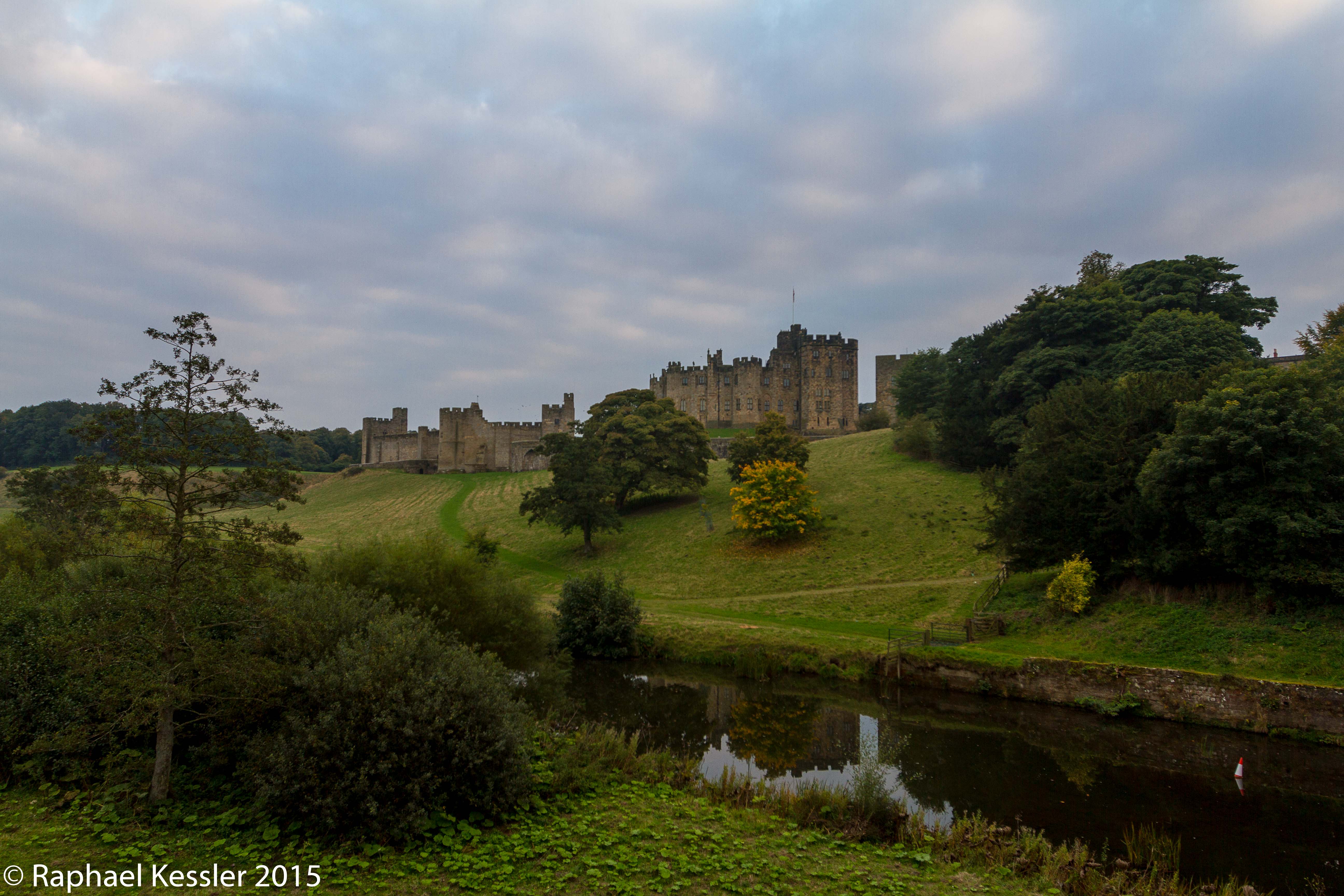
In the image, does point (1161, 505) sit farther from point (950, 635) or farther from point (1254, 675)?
point (950, 635)

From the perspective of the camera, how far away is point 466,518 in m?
49.5

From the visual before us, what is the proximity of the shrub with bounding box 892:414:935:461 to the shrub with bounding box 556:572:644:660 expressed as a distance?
94.9 feet

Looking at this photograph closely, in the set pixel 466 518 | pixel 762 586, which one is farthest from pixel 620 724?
pixel 466 518

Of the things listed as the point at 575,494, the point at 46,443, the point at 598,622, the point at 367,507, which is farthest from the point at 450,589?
the point at 46,443

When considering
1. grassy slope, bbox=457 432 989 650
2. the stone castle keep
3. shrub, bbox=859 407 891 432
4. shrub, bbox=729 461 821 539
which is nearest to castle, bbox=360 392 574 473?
the stone castle keep

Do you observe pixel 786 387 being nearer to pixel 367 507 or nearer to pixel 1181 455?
pixel 367 507

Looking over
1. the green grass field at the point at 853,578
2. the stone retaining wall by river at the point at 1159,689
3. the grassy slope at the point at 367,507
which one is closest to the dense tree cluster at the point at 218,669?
A: the stone retaining wall by river at the point at 1159,689

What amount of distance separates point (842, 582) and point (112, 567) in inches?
937

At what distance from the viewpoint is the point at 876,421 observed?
70.6 m

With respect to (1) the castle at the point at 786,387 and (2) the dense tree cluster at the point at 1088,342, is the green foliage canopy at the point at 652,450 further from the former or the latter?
(1) the castle at the point at 786,387

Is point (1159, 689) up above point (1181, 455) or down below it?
below

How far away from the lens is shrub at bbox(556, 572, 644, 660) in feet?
75.7

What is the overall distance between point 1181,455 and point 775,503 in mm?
17410

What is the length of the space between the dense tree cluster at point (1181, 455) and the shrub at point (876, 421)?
3169 cm
